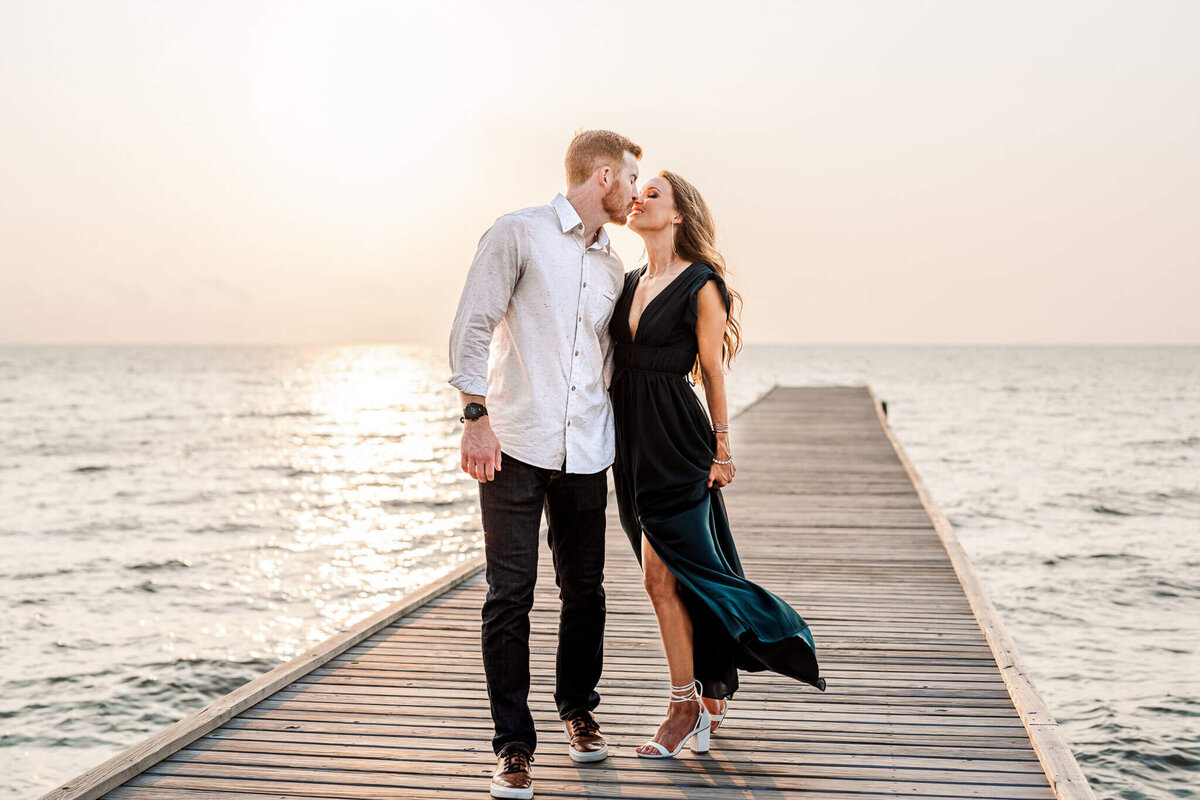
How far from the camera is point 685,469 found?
3.11m

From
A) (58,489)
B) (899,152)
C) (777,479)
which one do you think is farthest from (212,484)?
(899,152)

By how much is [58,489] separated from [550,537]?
19583 mm

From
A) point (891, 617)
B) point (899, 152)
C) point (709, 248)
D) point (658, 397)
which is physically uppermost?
point (899, 152)

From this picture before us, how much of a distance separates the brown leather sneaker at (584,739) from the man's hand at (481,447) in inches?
35.6

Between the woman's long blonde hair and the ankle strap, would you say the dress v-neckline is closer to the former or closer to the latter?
the woman's long blonde hair

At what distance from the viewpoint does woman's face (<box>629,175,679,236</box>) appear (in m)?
3.14

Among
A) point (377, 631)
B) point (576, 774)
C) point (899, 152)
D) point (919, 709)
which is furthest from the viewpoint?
point (899, 152)

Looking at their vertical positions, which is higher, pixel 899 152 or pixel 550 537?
pixel 899 152

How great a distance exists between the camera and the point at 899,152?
31.0m

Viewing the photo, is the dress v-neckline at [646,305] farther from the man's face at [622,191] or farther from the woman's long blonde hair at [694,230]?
the man's face at [622,191]

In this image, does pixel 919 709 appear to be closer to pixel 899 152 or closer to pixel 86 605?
pixel 86 605

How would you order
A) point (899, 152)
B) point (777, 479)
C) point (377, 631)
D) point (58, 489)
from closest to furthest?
point (377, 631), point (777, 479), point (58, 489), point (899, 152)

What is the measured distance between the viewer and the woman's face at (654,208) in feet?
10.3

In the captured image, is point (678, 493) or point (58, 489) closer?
point (678, 493)
